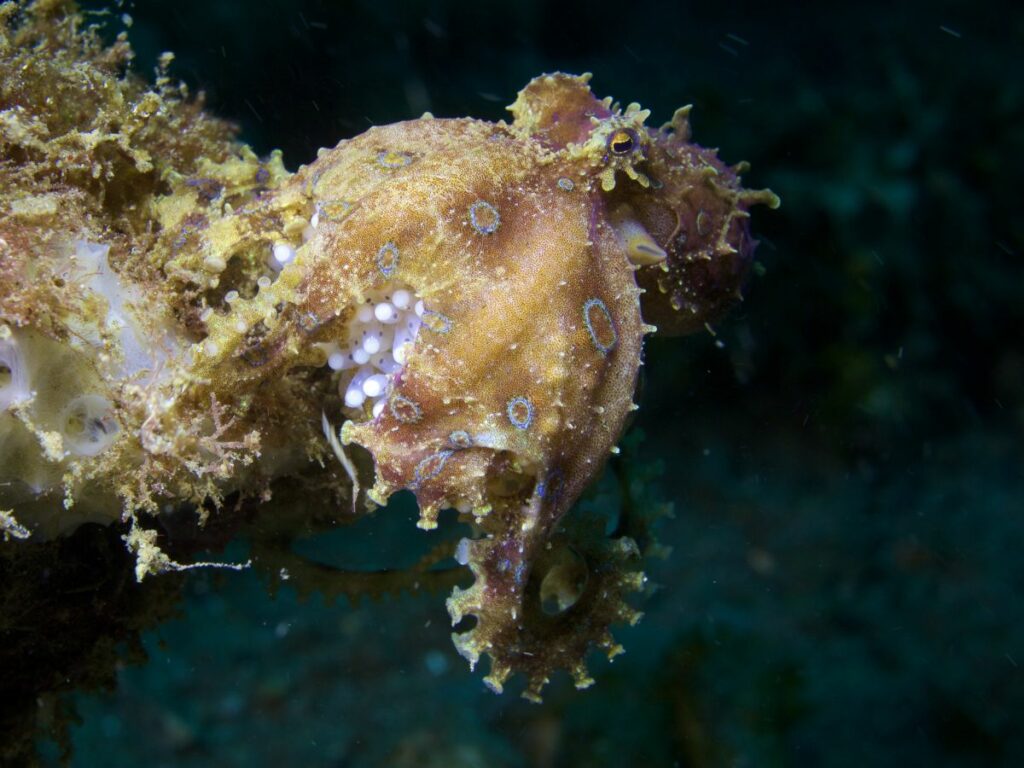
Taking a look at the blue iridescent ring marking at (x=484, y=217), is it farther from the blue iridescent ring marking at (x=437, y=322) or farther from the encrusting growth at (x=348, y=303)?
the blue iridescent ring marking at (x=437, y=322)

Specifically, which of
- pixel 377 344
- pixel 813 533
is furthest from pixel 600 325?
pixel 813 533

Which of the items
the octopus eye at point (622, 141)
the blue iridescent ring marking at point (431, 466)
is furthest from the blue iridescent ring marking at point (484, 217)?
the blue iridescent ring marking at point (431, 466)

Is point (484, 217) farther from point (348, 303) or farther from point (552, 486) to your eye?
point (552, 486)

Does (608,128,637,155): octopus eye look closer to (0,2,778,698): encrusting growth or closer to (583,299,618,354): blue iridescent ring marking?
(0,2,778,698): encrusting growth

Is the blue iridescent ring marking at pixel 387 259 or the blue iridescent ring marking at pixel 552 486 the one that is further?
the blue iridescent ring marking at pixel 552 486

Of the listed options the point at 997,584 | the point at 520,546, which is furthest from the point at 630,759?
the point at 520,546

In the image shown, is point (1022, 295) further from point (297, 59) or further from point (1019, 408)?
point (297, 59)

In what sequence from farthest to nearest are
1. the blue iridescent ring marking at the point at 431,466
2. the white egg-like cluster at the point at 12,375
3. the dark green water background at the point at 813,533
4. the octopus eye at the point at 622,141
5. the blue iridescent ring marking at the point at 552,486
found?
the dark green water background at the point at 813,533 → the octopus eye at the point at 622,141 → the blue iridescent ring marking at the point at 552,486 → the blue iridescent ring marking at the point at 431,466 → the white egg-like cluster at the point at 12,375
